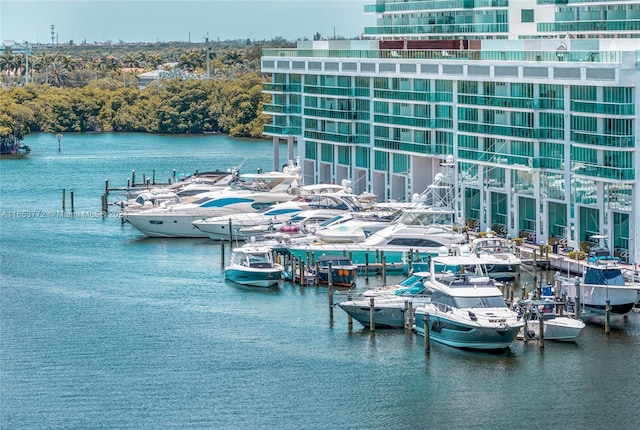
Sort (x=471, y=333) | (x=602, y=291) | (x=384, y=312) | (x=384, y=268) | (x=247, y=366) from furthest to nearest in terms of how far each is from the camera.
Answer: (x=384, y=268) < (x=602, y=291) < (x=384, y=312) < (x=471, y=333) < (x=247, y=366)

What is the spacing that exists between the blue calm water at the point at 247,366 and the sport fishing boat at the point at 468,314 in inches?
26.8

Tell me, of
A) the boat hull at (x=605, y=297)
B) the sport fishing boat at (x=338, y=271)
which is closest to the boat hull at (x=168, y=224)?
the sport fishing boat at (x=338, y=271)

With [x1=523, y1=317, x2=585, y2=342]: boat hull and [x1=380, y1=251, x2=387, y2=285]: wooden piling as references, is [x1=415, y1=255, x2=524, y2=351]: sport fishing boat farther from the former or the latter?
[x1=380, y1=251, x2=387, y2=285]: wooden piling

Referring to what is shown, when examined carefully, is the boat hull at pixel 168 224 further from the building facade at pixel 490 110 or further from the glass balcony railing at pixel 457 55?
the glass balcony railing at pixel 457 55

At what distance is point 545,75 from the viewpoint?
89500 millimetres

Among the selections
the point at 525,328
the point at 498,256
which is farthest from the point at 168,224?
the point at 525,328

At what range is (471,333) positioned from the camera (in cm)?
6894

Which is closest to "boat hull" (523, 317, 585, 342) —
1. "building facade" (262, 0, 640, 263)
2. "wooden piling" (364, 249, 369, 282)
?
"building facade" (262, 0, 640, 263)

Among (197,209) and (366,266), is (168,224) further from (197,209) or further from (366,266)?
(366,266)

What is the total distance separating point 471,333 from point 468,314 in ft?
3.02

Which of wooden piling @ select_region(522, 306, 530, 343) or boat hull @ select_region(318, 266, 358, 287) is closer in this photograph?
wooden piling @ select_region(522, 306, 530, 343)

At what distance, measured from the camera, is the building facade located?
8475 centimetres

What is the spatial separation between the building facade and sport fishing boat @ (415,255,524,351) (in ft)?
47.4

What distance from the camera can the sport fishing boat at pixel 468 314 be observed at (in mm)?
68625
